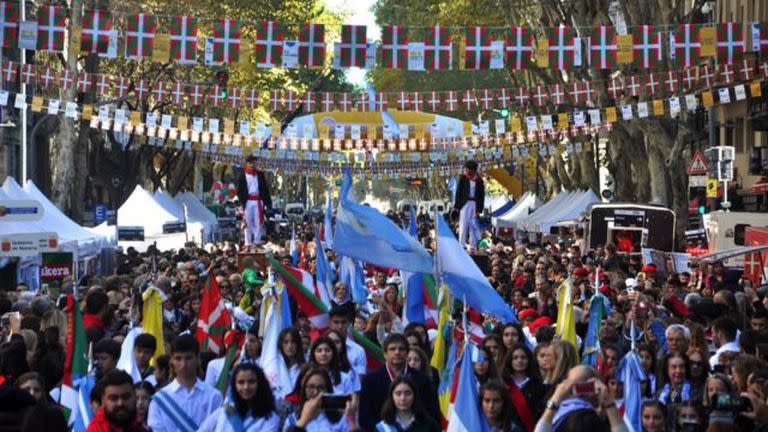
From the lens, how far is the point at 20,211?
987 inches

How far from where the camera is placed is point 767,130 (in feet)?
132

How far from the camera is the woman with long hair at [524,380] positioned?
34.0 feet

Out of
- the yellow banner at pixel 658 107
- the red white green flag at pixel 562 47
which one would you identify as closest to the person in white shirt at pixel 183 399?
the red white green flag at pixel 562 47

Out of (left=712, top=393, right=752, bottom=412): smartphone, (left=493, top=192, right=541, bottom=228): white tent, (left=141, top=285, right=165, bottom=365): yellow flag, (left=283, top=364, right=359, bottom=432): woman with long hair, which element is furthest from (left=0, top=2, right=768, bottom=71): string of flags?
(left=493, top=192, right=541, bottom=228): white tent

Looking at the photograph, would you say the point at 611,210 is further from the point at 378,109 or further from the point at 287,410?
the point at 287,410

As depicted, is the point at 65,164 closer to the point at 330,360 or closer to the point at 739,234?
the point at 739,234

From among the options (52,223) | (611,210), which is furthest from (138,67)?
(52,223)

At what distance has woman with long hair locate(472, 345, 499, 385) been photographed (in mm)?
10828

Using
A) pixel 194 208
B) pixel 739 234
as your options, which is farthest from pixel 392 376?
pixel 194 208

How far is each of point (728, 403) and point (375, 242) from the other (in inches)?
244

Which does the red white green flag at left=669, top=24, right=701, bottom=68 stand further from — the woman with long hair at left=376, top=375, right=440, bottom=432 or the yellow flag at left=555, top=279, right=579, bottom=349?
the woman with long hair at left=376, top=375, right=440, bottom=432

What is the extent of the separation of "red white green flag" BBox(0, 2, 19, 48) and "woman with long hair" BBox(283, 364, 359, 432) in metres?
16.0

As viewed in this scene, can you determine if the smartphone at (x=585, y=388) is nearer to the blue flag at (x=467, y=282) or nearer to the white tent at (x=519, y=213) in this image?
the blue flag at (x=467, y=282)

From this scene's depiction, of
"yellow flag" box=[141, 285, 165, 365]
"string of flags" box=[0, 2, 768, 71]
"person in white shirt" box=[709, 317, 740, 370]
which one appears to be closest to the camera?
"person in white shirt" box=[709, 317, 740, 370]
